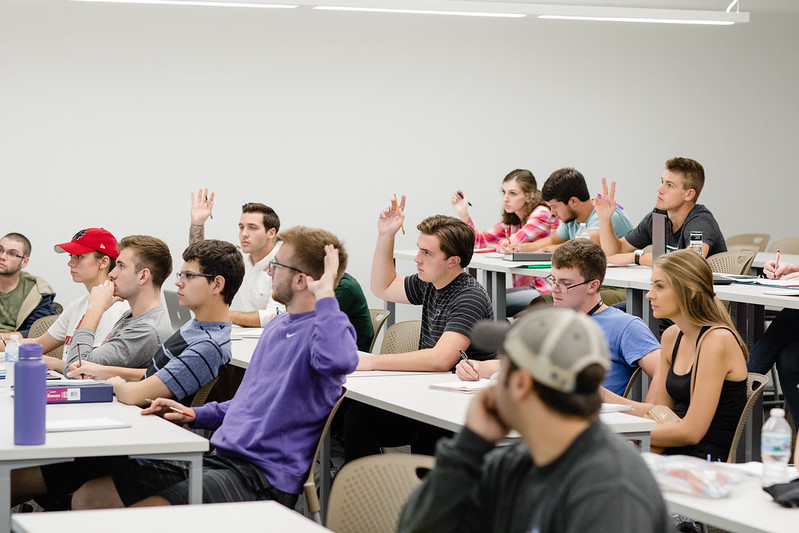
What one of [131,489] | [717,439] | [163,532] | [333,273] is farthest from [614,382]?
[163,532]

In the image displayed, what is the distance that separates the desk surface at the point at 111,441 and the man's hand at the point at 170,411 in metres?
0.08

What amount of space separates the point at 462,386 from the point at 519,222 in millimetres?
3731

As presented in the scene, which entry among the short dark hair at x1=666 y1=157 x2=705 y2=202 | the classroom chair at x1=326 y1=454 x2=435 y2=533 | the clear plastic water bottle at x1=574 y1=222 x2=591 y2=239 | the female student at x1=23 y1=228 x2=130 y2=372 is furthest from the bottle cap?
the clear plastic water bottle at x1=574 y1=222 x2=591 y2=239

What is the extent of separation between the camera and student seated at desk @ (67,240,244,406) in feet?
10.0

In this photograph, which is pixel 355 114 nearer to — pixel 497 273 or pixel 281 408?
pixel 497 273

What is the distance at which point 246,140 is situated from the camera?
770 centimetres

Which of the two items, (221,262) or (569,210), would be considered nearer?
(221,262)

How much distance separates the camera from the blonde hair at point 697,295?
3.01 metres

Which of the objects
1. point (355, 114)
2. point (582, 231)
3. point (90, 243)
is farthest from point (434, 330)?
point (355, 114)

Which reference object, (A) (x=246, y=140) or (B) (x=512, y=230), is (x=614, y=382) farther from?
(A) (x=246, y=140)

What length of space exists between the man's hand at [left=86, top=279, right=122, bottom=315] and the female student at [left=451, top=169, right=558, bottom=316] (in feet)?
9.72

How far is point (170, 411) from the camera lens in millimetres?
2945

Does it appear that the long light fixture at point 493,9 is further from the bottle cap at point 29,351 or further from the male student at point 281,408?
the bottle cap at point 29,351

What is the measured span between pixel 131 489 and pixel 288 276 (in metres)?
0.74
